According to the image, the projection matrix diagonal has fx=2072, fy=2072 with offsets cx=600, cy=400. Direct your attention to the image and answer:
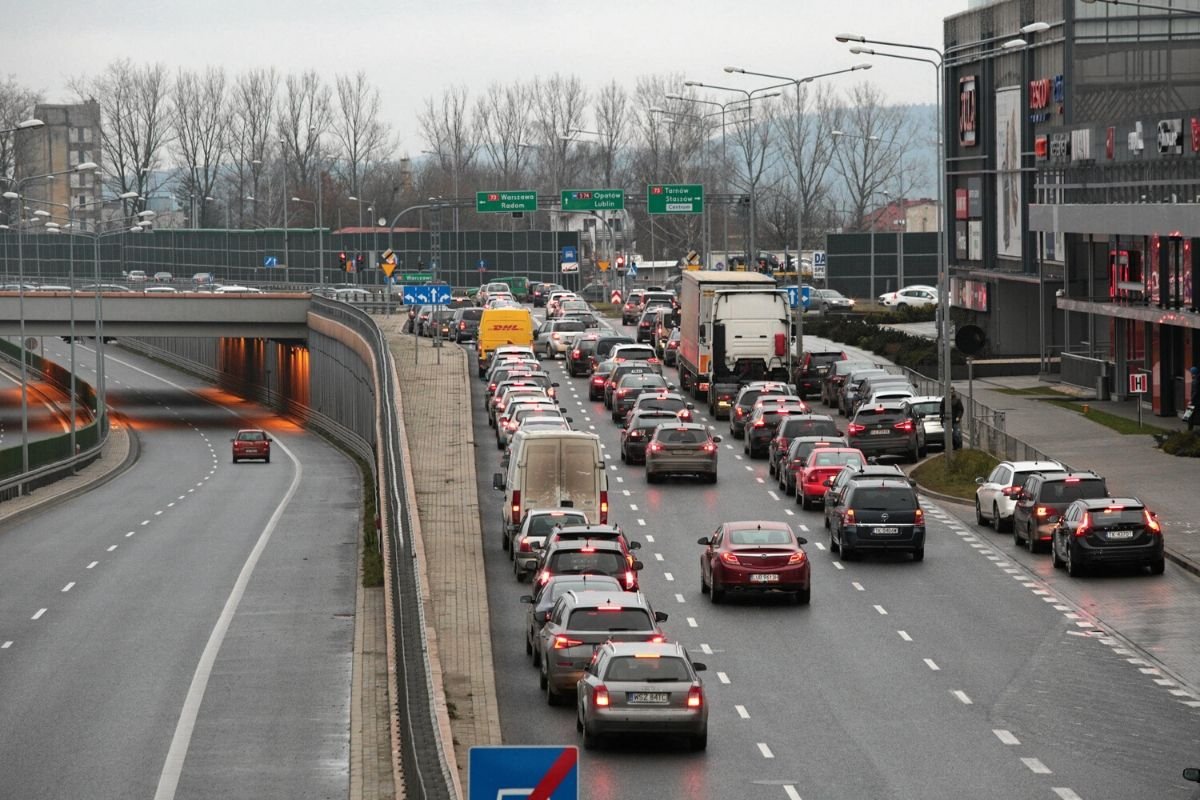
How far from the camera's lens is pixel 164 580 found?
4091 cm

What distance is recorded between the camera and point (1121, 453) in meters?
47.3

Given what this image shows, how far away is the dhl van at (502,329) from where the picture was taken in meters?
75.7

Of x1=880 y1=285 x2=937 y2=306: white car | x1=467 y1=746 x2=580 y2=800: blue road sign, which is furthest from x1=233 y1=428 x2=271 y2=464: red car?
x1=467 y1=746 x2=580 y2=800: blue road sign

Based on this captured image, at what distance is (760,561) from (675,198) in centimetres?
7325

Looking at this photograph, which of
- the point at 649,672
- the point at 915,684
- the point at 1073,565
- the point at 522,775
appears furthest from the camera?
the point at 1073,565

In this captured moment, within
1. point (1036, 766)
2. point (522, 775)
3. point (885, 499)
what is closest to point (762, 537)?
point (885, 499)

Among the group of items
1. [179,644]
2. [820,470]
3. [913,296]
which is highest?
[913,296]

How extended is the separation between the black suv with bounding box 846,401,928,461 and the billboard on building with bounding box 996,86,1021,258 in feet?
89.6

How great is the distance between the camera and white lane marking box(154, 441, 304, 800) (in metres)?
22.6

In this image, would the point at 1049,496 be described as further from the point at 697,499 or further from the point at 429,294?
the point at 429,294

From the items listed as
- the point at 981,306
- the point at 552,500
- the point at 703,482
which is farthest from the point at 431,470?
the point at 981,306

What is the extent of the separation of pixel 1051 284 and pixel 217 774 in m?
53.1

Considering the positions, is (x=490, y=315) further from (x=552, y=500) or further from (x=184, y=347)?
(x=184, y=347)

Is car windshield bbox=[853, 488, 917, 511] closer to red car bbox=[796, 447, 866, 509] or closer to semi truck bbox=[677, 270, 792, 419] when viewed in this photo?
red car bbox=[796, 447, 866, 509]
